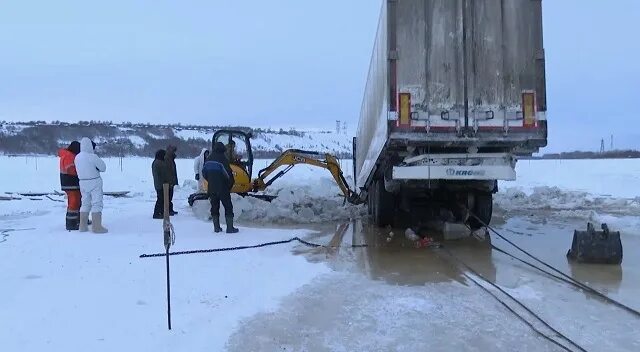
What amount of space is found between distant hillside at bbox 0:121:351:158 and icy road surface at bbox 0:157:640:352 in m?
59.5

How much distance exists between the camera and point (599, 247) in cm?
791

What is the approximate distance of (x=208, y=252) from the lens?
27.1ft

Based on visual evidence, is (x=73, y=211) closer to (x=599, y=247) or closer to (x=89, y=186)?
(x=89, y=186)

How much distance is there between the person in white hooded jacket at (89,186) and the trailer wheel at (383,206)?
200 inches

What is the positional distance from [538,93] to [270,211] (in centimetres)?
658

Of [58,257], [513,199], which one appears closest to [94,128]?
[513,199]

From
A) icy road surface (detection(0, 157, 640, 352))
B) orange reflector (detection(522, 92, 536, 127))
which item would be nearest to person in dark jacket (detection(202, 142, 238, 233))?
icy road surface (detection(0, 157, 640, 352))

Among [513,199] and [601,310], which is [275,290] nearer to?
[601,310]

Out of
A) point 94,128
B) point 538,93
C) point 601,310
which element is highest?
point 94,128

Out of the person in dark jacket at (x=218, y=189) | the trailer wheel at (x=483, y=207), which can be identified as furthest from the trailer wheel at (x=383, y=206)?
the person in dark jacket at (x=218, y=189)

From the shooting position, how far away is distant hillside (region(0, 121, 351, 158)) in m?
80.2

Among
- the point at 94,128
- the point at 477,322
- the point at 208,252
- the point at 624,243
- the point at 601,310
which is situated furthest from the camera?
the point at 94,128

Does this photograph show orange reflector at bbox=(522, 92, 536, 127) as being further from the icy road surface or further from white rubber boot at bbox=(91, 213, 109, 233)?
white rubber boot at bbox=(91, 213, 109, 233)

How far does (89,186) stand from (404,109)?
18.0 ft
